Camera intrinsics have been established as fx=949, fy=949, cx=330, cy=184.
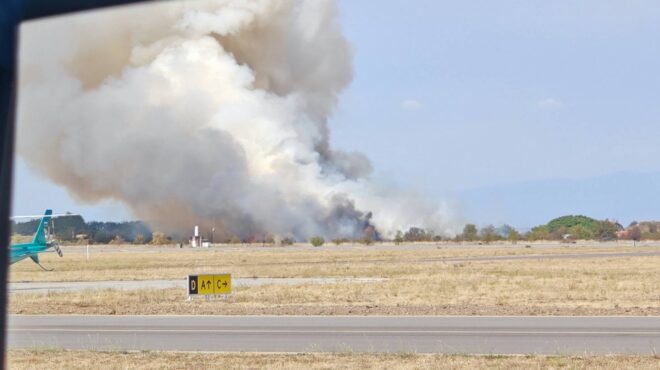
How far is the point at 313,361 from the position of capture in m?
16.0

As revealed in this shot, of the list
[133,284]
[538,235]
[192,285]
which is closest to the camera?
[192,285]

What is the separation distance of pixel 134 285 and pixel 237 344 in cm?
2353

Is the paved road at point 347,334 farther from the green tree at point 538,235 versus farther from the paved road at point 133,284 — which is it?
the green tree at point 538,235

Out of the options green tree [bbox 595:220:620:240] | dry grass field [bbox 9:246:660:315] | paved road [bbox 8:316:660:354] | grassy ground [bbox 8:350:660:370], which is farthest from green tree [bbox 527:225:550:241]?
grassy ground [bbox 8:350:660:370]

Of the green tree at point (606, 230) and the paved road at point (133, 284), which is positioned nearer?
the paved road at point (133, 284)

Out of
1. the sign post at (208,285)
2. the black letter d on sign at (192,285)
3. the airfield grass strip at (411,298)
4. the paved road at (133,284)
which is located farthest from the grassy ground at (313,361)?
the paved road at (133,284)

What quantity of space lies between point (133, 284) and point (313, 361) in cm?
2798

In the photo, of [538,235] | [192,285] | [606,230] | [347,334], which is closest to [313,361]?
[347,334]

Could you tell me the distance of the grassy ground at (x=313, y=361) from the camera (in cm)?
1522

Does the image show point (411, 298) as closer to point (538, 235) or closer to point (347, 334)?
point (347, 334)

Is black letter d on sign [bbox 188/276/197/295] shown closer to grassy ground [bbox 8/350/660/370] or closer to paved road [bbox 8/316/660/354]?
paved road [bbox 8/316/660/354]

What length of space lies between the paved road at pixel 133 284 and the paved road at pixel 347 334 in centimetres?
1350

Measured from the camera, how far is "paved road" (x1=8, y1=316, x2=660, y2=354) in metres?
18.3

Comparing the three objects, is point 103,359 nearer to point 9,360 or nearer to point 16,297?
point 9,360
